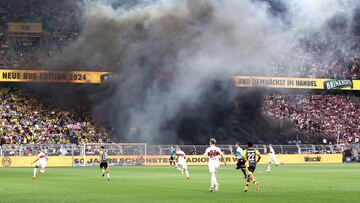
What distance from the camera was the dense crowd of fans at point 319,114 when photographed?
83750 millimetres

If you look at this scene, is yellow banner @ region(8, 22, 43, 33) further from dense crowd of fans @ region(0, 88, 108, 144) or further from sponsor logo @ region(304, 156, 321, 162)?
sponsor logo @ region(304, 156, 321, 162)

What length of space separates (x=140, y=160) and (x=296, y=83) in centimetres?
2917

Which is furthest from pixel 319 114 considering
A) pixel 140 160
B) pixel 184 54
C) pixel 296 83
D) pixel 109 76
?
pixel 140 160

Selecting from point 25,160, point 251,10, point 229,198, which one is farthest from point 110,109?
point 229,198

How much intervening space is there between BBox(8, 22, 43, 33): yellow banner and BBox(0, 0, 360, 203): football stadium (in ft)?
0.39

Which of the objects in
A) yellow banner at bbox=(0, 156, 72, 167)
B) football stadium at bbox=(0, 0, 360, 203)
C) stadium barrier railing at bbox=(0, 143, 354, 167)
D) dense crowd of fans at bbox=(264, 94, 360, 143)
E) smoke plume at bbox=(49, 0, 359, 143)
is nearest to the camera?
yellow banner at bbox=(0, 156, 72, 167)

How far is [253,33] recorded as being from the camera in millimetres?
71000

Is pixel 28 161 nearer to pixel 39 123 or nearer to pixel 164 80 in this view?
pixel 39 123

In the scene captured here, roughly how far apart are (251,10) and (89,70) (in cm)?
2130

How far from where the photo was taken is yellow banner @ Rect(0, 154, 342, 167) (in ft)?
210

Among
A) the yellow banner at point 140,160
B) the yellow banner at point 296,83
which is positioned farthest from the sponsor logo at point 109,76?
the yellow banner at point 296,83

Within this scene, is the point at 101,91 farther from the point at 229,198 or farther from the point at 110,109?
the point at 229,198

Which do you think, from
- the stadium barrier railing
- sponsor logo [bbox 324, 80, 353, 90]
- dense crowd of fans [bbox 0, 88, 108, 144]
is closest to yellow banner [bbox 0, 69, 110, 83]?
dense crowd of fans [bbox 0, 88, 108, 144]

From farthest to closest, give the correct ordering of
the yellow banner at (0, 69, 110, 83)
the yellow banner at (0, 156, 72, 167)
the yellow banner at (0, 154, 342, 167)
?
the yellow banner at (0, 69, 110, 83)
the yellow banner at (0, 154, 342, 167)
the yellow banner at (0, 156, 72, 167)
